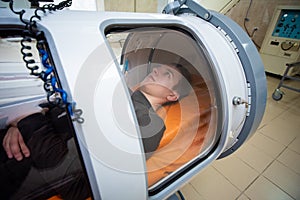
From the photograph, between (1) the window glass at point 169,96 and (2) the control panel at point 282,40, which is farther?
(2) the control panel at point 282,40

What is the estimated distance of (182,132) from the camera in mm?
855

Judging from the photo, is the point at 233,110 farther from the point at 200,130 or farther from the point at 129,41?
the point at 129,41

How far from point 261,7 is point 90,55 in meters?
3.86

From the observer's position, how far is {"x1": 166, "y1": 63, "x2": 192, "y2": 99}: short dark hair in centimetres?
100

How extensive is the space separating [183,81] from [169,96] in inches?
5.9

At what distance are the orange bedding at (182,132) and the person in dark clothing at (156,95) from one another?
0.18 ft

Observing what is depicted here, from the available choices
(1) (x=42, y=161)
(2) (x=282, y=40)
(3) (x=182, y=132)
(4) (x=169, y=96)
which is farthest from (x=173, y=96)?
(2) (x=282, y=40)

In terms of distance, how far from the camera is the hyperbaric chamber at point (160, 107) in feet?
1.05

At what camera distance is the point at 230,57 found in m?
0.65

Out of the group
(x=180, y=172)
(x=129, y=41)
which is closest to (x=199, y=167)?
(x=180, y=172)

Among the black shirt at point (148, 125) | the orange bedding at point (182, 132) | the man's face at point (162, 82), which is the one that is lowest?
the orange bedding at point (182, 132)

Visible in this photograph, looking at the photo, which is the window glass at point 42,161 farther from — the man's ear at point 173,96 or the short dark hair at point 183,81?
the short dark hair at point 183,81

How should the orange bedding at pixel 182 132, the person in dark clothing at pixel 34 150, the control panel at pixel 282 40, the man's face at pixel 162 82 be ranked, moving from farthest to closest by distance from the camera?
the control panel at pixel 282 40 → the man's face at pixel 162 82 → the orange bedding at pixel 182 132 → the person in dark clothing at pixel 34 150

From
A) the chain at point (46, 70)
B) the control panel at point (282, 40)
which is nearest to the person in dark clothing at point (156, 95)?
the chain at point (46, 70)
